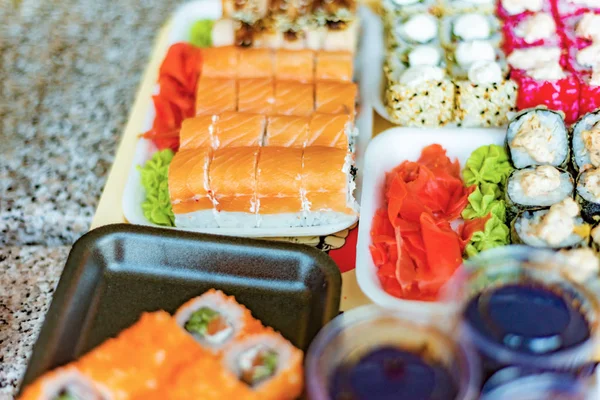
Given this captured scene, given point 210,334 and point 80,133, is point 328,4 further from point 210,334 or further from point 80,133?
point 210,334

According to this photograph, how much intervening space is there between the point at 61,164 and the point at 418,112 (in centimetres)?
109

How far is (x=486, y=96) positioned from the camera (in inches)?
69.1

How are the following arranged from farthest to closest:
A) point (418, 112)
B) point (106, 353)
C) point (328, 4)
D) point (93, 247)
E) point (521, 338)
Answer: point (328, 4)
point (418, 112)
point (93, 247)
point (106, 353)
point (521, 338)

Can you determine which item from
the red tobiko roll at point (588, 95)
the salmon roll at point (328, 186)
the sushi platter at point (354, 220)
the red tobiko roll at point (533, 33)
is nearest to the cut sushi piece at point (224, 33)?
the sushi platter at point (354, 220)

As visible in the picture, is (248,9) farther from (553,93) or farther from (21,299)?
(21,299)

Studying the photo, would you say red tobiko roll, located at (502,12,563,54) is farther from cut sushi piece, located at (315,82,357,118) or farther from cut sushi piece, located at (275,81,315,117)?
cut sushi piece, located at (275,81,315,117)

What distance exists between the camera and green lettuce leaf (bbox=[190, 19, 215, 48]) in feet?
7.40

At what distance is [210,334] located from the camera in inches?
51.8

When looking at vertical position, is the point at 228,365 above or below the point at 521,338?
below

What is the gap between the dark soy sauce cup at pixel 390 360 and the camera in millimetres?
1080

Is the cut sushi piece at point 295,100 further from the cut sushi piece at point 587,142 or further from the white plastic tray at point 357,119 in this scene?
the cut sushi piece at point 587,142

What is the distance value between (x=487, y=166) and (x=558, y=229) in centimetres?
31

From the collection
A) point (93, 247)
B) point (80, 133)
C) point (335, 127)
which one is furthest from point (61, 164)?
point (335, 127)

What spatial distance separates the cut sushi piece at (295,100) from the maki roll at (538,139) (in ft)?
1.85
